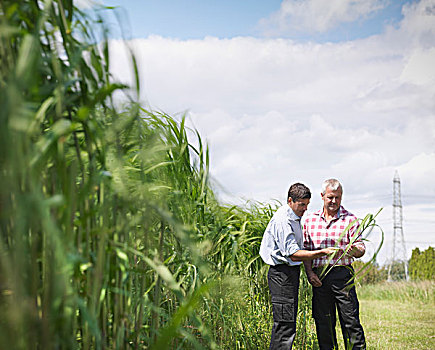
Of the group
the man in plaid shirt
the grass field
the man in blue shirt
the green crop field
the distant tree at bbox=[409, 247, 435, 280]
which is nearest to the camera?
the green crop field

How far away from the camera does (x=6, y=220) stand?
35.9 inches

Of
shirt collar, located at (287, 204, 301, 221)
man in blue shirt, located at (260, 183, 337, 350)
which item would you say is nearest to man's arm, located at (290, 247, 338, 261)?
man in blue shirt, located at (260, 183, 337, 350)

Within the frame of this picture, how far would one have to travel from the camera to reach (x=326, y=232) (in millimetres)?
4223

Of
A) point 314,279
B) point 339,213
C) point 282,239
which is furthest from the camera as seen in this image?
point 339,213

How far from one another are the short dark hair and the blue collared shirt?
0.11 metres

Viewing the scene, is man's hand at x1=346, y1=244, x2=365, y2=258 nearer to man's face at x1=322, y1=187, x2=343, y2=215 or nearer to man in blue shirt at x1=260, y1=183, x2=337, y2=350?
man in blue shirt at x1=260, y1=183, x2=337, y2=350

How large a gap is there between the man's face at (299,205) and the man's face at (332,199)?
41cm

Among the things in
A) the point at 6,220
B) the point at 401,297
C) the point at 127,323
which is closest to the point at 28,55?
the point at 6,220

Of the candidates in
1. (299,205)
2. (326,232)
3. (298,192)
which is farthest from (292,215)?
(326,232)

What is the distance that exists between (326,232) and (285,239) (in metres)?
0.61

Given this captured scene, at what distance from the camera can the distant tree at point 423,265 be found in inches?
657

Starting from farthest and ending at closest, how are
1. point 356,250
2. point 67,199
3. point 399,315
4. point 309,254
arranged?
point 399,315
point 356,250
point 309,254
point 67,199

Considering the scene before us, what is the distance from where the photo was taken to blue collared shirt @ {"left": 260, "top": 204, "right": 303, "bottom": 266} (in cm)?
383

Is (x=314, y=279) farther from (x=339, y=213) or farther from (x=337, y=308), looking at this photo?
(x=339, y=213)
